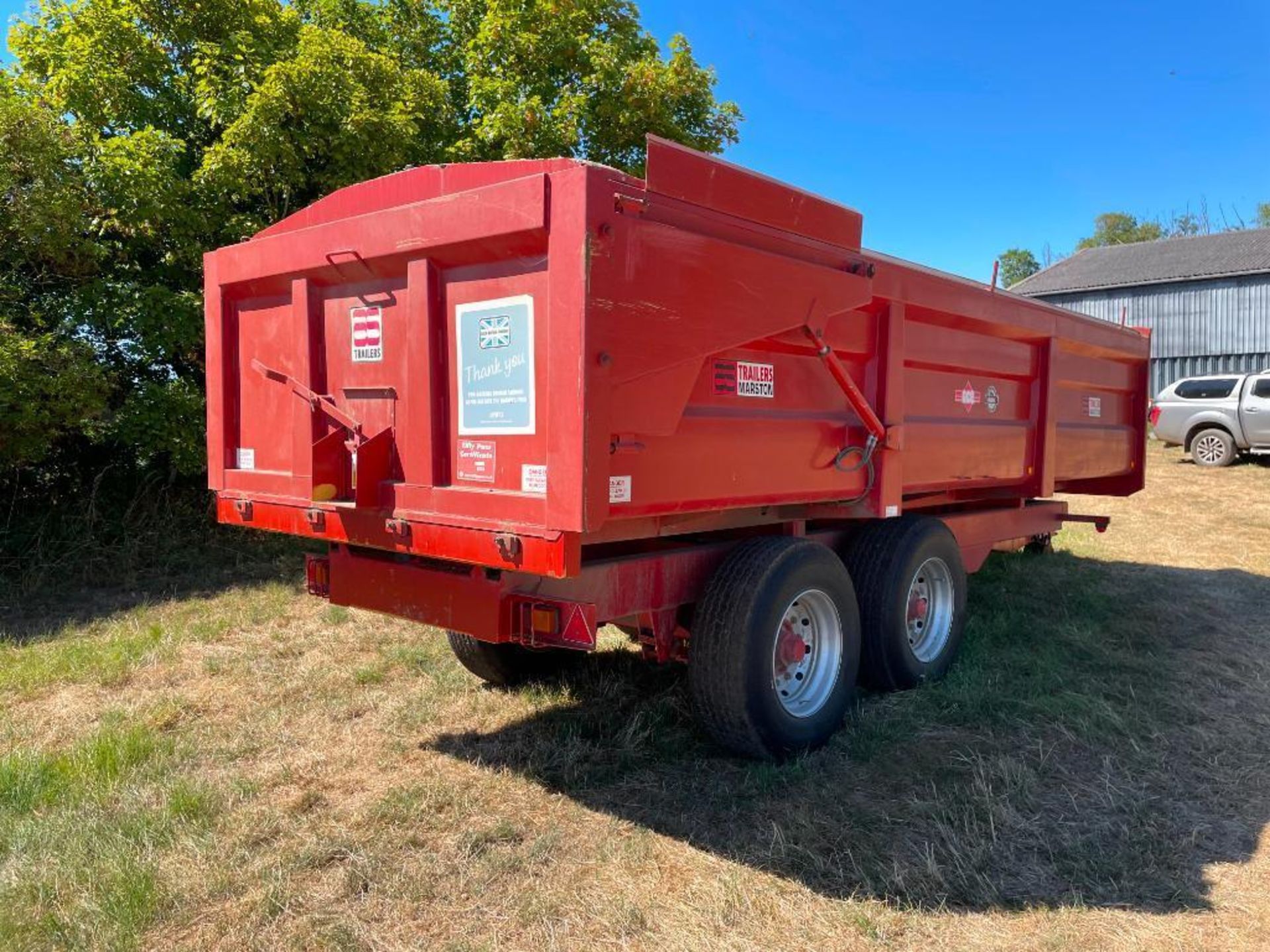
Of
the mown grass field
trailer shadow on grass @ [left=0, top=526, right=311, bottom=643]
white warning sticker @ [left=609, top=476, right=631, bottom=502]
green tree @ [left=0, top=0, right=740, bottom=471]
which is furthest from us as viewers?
green tree @ [left=0, top=0, right=740, bottom=471]

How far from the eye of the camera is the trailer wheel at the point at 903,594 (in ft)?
15.6

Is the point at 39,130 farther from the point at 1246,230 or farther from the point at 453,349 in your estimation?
the point at 1246,230

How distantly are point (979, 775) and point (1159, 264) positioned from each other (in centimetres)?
3176

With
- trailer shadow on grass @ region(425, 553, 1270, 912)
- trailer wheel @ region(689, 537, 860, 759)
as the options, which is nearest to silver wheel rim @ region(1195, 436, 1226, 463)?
trailer shadow on grass @ region(425, 553, 1270, 912)

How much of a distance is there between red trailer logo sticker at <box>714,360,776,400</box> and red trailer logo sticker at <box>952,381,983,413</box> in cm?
186

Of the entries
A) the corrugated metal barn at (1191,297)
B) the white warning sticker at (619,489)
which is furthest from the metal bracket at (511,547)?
the corrugated metal barn at (1191,297)

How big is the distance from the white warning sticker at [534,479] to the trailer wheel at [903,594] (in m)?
2.33

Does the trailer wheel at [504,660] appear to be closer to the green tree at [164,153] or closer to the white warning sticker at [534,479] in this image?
the white warning sticker at [534,479]

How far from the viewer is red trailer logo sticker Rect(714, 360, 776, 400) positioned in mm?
3568

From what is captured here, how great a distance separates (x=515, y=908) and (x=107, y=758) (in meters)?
2.22

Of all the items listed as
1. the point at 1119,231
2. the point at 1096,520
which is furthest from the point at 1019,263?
the point at 1096,520

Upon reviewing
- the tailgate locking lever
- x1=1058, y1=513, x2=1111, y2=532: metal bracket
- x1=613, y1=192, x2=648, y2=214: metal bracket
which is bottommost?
x1=1058, y1=513, x2=1111, y2=532: metal bracket

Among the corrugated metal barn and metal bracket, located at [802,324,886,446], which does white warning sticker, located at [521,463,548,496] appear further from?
the corrugated metal barn

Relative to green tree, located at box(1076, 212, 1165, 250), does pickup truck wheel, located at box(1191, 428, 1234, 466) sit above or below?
below
